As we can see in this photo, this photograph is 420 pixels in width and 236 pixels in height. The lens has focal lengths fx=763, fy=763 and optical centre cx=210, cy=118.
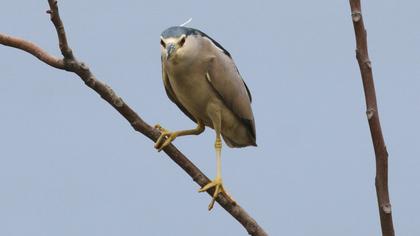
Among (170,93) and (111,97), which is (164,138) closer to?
(170,93)

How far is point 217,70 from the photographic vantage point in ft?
12.7


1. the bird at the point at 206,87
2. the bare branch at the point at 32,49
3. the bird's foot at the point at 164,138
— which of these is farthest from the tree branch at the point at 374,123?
the bird at the point at 206,87

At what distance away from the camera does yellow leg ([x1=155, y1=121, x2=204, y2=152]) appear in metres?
3.17

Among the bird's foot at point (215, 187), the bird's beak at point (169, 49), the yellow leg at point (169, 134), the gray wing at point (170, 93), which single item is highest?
the bird's beak at point (169, 49)

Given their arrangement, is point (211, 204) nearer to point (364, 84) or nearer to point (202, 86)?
point (202, 86)

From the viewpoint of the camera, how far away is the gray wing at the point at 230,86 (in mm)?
3864

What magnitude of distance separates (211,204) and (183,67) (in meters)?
0.70

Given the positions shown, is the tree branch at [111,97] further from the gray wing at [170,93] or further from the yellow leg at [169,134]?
the gray wing at [170,93]

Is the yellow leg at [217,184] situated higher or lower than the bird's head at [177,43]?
lower

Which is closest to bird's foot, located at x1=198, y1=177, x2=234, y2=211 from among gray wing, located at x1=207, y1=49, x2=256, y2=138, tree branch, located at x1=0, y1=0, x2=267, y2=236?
tree branch, located at x1=0, y1=0, x2=267, y2=236

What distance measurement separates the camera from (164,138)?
3406 mm

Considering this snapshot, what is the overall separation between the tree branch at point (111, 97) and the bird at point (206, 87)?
404mm

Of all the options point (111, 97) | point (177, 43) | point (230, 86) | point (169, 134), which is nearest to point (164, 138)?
point (169, 134)

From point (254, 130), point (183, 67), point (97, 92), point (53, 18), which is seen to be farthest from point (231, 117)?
point (53, 18)
